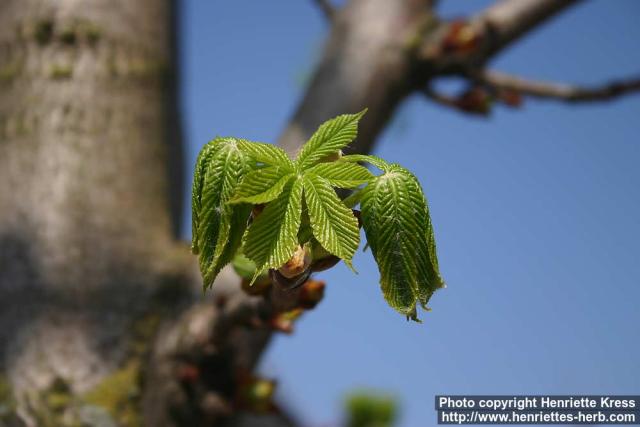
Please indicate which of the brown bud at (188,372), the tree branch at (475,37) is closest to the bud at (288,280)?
the brown bud at (188,372)

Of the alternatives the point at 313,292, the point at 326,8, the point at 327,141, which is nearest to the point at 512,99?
the point at 326,8

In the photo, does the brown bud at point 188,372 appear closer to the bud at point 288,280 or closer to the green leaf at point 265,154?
the bud at point 288,280

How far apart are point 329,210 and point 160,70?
5.15ft

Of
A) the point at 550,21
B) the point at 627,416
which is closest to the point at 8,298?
the point at 627,416

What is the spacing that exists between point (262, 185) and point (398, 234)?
12cm

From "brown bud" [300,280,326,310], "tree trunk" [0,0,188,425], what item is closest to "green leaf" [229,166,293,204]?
"brown bud" [300,280,326,310]

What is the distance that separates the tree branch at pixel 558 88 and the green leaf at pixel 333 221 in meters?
1.57

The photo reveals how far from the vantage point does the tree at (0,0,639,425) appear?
155cm

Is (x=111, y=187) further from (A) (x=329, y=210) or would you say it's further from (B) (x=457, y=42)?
(A) (x=329, y=210)

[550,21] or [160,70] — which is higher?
[550,21]

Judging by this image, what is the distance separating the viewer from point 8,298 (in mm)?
1674

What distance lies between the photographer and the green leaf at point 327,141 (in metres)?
0.66

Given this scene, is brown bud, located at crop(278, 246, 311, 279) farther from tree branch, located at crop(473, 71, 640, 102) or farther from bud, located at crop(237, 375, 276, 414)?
tree branch, located at crop(473, 71, 640, 102)

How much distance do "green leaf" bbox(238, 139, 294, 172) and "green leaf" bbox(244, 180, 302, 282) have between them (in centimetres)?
3
